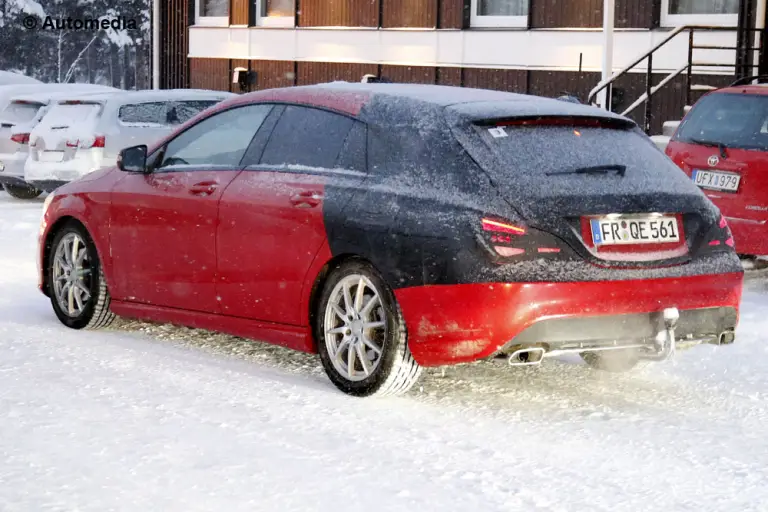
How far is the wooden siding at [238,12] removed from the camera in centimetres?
2983

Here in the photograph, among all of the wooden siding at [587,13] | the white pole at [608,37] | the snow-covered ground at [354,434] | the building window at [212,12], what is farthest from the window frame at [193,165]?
the building window at [212,12]

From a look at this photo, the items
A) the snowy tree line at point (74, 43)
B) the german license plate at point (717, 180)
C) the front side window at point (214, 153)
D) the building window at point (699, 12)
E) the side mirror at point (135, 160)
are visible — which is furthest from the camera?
the snowy tree line at point (74, 43)

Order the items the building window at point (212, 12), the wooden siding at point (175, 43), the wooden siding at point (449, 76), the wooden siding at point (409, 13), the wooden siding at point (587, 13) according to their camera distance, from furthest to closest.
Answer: the wooden siding at point (175, 43), the building window at point (212, 12), the wooden siding at point (409, 13), the wooden siding at point (449, 76), the wooden siding at point (587, 13)

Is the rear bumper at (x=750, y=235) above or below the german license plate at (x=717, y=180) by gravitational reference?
below

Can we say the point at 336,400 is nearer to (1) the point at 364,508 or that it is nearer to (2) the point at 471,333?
(2) the point at 471,333

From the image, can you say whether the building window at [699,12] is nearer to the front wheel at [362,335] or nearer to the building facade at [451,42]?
the building facade at [451,42]

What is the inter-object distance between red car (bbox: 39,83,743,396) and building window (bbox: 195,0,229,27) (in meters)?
23.0

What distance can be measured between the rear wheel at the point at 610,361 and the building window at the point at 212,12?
23393 millimetres

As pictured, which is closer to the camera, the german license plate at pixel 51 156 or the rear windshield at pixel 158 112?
the rear windshield at pixel 158 112

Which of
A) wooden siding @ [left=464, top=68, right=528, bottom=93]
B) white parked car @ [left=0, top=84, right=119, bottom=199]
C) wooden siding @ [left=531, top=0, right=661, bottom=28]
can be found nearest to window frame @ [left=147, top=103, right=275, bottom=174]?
white parked car @ [left=0, top=84, right=119, bottom=199]

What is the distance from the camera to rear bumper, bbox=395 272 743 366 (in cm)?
678

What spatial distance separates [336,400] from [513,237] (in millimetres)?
1177

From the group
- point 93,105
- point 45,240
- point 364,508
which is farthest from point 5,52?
point 364,508

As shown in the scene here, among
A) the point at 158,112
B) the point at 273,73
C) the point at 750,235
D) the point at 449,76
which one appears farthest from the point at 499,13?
the point at 750,235
